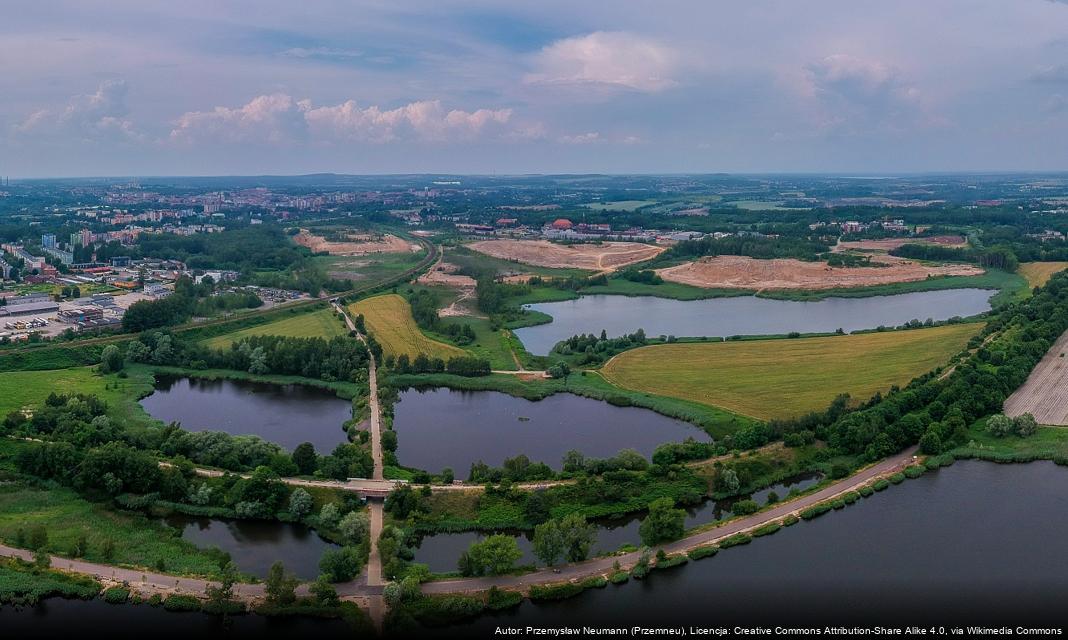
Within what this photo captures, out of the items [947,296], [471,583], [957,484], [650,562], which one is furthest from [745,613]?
[947,296]

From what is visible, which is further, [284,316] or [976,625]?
[284,316]

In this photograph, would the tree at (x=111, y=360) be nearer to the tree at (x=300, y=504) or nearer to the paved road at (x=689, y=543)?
the tree at (x=300, y=504)

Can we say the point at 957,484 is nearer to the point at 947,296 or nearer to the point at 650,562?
the point at 650,562

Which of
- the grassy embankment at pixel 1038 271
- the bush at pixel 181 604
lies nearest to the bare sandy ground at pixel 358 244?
the grassy embankment at pixel 1038 271

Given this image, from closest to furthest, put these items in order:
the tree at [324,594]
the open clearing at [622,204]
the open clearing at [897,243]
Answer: the tree at [324,594], the open clearing at [897,243], the open clearing at [622,204]

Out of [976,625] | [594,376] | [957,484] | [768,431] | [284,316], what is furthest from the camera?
[284,316]
